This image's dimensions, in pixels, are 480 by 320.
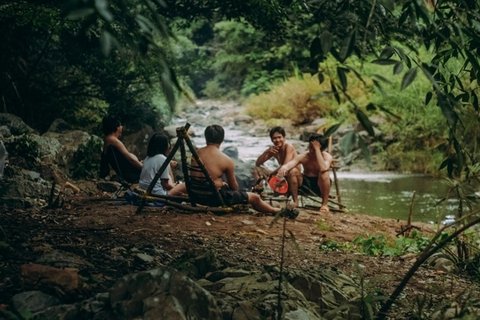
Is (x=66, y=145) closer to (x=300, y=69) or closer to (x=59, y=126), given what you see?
(x=59, y=126)

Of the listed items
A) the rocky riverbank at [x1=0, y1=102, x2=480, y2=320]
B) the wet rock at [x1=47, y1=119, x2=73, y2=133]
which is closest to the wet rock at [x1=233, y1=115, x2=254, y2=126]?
the wet rock at [x1=47, y1=119, x2=73, y2=133]

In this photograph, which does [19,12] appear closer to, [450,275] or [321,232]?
[321,232]

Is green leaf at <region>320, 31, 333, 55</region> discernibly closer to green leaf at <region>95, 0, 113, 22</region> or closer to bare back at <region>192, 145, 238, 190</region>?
green leaf at <region>95, 0, 113, 22</region>

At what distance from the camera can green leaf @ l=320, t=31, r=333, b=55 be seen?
2.23m

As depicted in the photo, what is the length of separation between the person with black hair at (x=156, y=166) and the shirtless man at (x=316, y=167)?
62.2 inches

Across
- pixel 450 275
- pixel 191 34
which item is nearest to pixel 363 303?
pixel 450 275

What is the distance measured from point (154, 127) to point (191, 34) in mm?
22532

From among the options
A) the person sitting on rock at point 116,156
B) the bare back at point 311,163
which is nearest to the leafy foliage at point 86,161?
the person sitting on rock at point 116,156

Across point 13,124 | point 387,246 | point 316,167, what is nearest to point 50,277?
point 387,246

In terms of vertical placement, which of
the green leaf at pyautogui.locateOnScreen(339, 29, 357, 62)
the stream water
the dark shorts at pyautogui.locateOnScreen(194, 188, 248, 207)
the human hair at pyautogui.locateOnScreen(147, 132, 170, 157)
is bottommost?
the stream water

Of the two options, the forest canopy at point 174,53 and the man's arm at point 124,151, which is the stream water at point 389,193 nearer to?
the forest canopy at point 174,53

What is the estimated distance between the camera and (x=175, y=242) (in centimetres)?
500

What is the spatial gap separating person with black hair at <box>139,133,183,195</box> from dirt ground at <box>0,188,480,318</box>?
1.45ft

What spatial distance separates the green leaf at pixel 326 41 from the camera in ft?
7.31
